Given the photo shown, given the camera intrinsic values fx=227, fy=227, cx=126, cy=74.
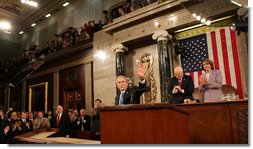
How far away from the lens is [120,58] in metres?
5.55

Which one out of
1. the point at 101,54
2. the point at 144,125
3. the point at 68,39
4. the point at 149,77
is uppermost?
the point at 68,39

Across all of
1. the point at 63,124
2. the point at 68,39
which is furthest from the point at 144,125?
the point at 68,39

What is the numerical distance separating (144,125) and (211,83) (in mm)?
1532

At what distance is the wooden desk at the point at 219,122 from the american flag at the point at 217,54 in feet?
6.91

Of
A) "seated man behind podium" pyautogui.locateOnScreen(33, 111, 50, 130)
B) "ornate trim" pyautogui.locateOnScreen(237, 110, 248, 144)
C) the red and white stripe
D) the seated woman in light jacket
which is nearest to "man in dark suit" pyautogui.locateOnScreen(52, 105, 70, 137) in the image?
"seated man behind podium" pyautogui.locateOnScreen(33, 111, 50, 130)

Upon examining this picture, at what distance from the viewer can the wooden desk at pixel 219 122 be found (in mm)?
1986

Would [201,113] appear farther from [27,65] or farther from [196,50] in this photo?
[27,65]

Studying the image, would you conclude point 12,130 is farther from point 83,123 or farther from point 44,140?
point 83,123

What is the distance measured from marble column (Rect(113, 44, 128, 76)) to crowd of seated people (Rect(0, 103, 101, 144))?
4.41 feet

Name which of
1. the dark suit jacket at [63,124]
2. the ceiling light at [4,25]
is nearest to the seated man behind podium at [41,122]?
the dark suit jacket at [63,124]

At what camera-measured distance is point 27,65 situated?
543 centimetres

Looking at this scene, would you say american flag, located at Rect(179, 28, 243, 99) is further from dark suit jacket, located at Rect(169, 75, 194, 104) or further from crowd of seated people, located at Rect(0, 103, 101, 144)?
crowd of seated people, located at Rect(0, 103, 101, 144)

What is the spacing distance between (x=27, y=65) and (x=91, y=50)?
176 centimetres

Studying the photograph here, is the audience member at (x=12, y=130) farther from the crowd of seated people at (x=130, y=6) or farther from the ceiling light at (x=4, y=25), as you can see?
the crowd of seated people at (x=130, y=6)
